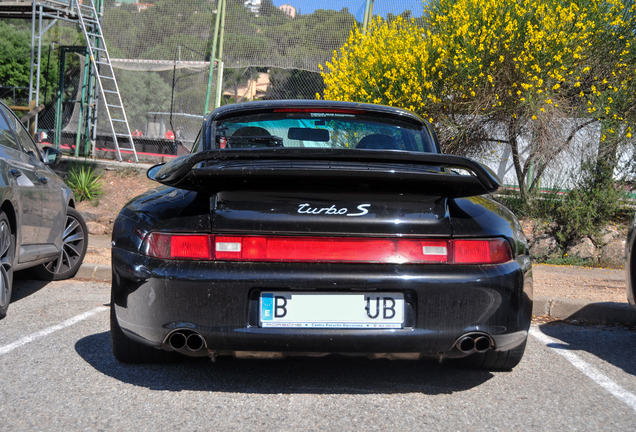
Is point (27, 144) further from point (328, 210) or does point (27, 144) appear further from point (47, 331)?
point (328, 210)

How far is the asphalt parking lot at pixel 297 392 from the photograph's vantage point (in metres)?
2.81

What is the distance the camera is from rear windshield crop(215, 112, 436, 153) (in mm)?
3896

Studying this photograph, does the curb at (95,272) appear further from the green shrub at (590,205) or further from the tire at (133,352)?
the green shrub at (590,205)

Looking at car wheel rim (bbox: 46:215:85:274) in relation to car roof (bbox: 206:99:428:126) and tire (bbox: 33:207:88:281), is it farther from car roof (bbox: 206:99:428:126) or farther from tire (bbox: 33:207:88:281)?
car roof (bbox: 206:99:428:126)

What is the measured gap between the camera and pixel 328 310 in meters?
2.88

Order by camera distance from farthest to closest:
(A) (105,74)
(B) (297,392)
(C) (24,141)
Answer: (A) (105,74), (C) (24,141), (B) (297,392)

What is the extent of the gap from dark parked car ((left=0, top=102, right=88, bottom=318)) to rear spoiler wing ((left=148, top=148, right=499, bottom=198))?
7.64ft

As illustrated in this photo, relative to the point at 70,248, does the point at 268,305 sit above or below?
above

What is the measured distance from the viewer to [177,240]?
294 cm

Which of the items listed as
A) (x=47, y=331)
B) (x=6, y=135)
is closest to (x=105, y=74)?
(x=6, y=135)

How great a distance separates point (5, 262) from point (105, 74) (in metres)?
10.6

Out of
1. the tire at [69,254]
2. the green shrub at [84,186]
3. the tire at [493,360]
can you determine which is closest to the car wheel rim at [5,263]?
the tire at [69,254]

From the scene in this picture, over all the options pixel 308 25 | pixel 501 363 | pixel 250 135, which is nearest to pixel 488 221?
pixel 501 363

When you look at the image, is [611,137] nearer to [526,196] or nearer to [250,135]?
[526,196]
